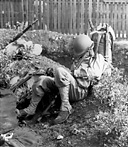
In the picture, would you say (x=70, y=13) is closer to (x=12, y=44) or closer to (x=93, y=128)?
(x=12, y=44)

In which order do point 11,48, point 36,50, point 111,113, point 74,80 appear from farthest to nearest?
point 36,50
point 11,48
point 74,80
point 111,113

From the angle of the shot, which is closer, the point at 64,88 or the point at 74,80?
the point at 64,88

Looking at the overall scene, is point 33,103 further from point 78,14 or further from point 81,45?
point 78,14

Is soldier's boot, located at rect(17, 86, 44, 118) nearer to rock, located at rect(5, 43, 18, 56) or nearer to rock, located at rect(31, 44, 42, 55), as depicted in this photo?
rock, located at rect(5, 43, 18, 56)

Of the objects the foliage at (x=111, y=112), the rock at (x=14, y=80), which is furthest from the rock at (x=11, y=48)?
the foliage at (x=111, y=112)

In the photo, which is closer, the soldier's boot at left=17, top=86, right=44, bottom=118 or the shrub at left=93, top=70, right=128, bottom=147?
the shrub at left=93, top=70, right=128, bottom=147

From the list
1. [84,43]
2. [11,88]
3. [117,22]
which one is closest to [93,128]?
[84,43]

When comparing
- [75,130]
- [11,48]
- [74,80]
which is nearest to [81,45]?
[74,80]

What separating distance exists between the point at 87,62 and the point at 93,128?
3.46 feet

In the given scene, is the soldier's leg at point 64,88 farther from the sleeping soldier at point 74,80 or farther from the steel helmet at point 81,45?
the steel helmet at point 81,45

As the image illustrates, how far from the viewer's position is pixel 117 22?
1554 cm

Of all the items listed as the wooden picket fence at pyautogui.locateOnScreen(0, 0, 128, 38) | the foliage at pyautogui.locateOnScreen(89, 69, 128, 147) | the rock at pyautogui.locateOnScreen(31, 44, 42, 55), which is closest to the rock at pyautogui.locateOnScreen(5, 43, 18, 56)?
the rock at pyautogui.locateOnScreen(31, 44, 42, 55)

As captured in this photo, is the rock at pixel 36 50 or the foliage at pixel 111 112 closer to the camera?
the foliage at pixel 111 112

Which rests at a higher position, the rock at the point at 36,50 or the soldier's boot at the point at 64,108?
the rock at the point at 36,50
